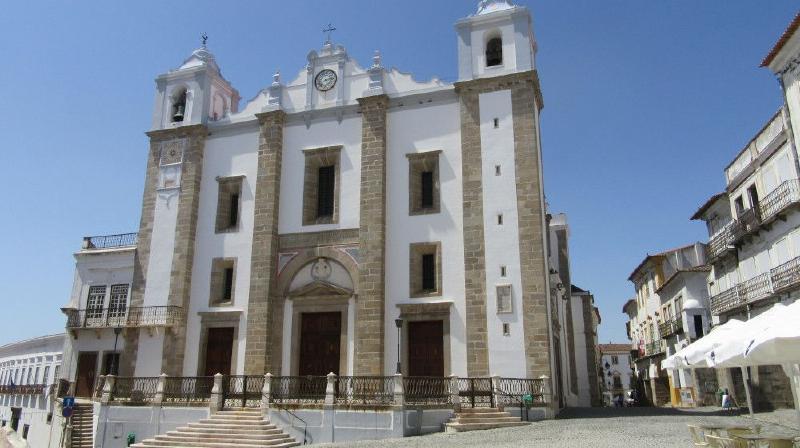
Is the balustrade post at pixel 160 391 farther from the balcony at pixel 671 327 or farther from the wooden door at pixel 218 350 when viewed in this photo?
the balcony at pixel 671 327

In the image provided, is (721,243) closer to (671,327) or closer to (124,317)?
(671,327)

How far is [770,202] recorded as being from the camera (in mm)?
20922

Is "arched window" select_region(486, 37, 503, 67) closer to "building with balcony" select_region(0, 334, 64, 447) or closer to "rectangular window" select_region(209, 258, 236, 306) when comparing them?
"rectangular window" select_region(209, 258, 236, 306)

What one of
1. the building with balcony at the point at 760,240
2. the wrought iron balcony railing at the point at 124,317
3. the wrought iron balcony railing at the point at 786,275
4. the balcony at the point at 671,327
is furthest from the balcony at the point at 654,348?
the wrought iron balcony railing at the point at 124,317

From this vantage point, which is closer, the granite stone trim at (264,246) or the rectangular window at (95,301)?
the granite stone trim at (264,246)

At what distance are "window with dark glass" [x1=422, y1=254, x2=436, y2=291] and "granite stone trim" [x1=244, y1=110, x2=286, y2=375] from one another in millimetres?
5269

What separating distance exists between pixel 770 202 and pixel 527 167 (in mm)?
8258

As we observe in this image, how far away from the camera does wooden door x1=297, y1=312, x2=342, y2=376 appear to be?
21.2m

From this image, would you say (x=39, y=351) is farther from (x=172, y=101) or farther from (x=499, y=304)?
(x=499, y=304)

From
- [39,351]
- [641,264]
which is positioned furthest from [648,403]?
[39,351]

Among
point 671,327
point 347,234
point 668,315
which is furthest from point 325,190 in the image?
point 668,315

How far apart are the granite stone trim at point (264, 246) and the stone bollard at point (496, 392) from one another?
25.9ft

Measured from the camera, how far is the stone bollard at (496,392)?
17.5m

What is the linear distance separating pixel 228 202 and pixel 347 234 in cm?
547
